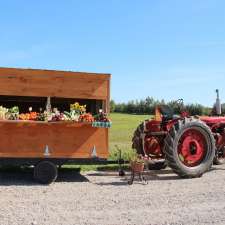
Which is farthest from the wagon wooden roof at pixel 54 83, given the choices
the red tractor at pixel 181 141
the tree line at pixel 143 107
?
the tree line at pixel 143 107

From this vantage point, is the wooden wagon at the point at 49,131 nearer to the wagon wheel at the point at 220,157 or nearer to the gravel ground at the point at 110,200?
the gravel ground at the point at 110,200

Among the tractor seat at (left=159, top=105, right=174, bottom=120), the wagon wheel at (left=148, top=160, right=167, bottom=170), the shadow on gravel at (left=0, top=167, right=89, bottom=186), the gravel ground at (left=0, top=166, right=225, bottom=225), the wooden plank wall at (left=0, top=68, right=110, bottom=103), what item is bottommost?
the gravel ground at (left=0, top=166, right=225, bottom=225)

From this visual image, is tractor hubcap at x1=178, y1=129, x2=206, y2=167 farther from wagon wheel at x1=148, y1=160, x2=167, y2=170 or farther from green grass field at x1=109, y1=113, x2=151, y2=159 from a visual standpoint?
green grass field at x1=109, y1=113, x2=151, y2=159

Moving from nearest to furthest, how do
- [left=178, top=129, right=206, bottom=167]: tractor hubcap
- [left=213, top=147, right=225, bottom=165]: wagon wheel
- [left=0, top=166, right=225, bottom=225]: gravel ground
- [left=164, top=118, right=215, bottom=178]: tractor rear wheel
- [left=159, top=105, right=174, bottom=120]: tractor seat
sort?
[left=0, top=166, right=225, bottom=225]: gravel ground < [left=164, top=118, right=215, bottom=178]: tractor rear wheel < [left=178, top=129, right=206, bottom=167]: tractor hubcap < [left=159, top=105, right=174, bottom=120]: tractor seat < [left=213, top=147, right=225, bottom=165]: wagon wheel

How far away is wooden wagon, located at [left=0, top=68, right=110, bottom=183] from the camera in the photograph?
9.68 m

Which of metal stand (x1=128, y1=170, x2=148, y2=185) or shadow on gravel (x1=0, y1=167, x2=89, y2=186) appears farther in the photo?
metal stand (x1=128, y1=170, x2=148, y2=185)

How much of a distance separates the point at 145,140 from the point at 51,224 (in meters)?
5.59

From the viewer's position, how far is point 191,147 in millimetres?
11242

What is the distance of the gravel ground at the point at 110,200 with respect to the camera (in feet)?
22.6

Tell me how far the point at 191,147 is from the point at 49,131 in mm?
3284

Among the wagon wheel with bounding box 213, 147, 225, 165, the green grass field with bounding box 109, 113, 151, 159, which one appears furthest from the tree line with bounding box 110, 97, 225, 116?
the wagon wheel with bounding box 213, 147, 225, 165

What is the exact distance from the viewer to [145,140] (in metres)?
11.8

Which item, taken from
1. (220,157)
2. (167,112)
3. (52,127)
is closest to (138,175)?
(167,112)

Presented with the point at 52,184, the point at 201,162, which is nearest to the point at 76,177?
the point at 52,184
